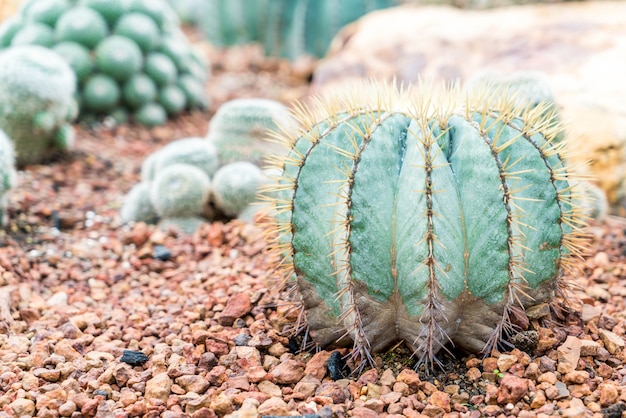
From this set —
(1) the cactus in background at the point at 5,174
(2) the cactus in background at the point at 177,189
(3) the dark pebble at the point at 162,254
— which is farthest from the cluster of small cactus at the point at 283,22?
(3) the dark pebble at the point at 162,254

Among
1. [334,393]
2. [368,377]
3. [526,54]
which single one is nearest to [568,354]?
[368,377]

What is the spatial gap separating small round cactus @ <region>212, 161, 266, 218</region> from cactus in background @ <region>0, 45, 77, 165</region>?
1.44 m

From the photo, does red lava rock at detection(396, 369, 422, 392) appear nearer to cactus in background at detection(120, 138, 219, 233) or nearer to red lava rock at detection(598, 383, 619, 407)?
red lava rock at detection(598, 383, 619, 407)

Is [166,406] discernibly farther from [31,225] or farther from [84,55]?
[84,55]

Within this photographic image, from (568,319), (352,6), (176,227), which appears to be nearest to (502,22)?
(352,6)

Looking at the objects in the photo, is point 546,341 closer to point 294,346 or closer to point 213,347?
point 294,346

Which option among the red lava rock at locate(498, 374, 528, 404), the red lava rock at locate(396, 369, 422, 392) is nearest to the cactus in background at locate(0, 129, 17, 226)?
the red lava rock at locate(396, 369, 422, 392)

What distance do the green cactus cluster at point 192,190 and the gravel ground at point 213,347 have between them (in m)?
0.14

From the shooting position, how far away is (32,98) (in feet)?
14.8

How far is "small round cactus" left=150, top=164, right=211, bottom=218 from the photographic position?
3.82 m

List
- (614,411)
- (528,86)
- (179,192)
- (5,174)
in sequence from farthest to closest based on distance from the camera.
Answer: (179,192) < (5,174) < (528,86) < (614,411)

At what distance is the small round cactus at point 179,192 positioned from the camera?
3816 mm

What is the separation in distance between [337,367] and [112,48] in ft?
13.8

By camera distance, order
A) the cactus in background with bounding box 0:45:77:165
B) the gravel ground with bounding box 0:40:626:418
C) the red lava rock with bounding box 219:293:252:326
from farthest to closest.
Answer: the cactus in background with bounding box 0:45:77:165, the red lava rock with bounding box 219:293:252:326, the gravel ground with bounding box 0:40:626:418
